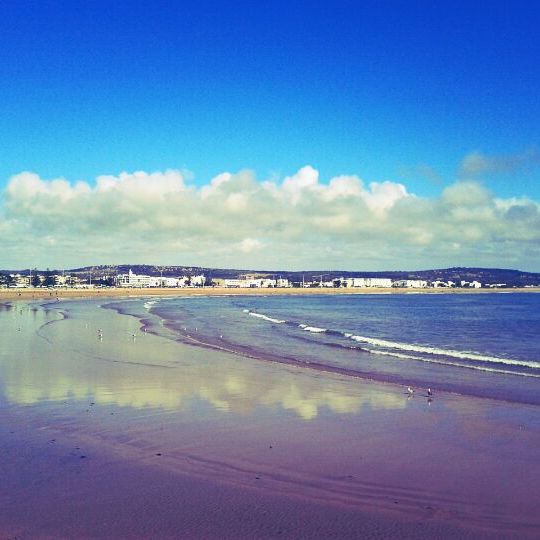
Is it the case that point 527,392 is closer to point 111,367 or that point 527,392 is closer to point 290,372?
point 290,372

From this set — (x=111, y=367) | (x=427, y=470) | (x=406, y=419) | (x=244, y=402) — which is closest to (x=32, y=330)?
(x=111, y=367)

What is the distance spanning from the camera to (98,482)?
8617 mm

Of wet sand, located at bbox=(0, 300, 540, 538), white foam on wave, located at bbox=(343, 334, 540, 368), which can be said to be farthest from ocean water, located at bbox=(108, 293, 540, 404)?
wet sand, located at bbox=(0, 300, 540, 538)

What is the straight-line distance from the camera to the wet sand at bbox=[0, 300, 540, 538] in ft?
23.9

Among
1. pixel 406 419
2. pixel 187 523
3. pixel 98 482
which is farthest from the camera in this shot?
pixel 406 419

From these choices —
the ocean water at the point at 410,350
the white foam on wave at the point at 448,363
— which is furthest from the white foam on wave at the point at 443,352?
the white foam on wave at the point at 448,363

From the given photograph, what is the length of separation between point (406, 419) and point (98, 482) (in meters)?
7.62

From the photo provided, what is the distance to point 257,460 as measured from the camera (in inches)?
390

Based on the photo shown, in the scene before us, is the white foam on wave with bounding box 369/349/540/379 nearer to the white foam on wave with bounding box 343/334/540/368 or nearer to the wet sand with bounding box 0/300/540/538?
the white foam on wave with bounding box 343/334/540/368

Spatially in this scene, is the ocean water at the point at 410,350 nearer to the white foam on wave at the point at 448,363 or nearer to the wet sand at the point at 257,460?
the white foam on wave at the point at 448,363

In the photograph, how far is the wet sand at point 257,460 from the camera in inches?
287

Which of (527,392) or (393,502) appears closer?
(393,502)

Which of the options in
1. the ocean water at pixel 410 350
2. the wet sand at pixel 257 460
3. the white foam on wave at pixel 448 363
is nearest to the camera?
the wet sand at pixel 257 460

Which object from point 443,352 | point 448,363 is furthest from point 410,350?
point 448,363
